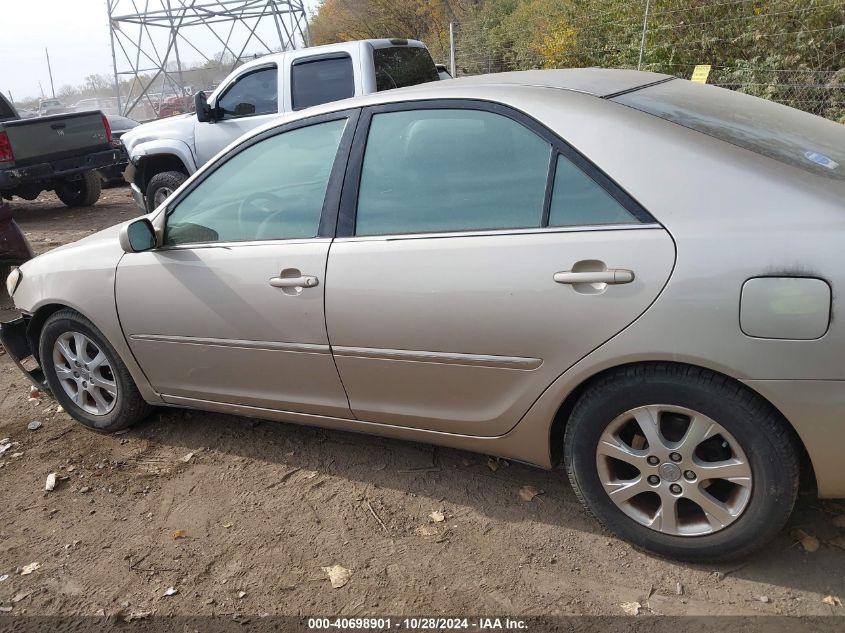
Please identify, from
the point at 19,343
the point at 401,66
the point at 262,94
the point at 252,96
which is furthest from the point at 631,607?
the point at 252,96

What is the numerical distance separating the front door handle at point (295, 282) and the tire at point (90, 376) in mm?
1268

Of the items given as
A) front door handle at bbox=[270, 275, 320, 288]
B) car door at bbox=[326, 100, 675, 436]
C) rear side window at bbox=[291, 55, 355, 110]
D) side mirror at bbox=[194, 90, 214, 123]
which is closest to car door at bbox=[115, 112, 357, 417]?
front door handle at bbox=[270, 275, 320, 288]

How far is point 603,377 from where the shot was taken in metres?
2.59

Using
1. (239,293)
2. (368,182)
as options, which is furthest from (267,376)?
(368,182)

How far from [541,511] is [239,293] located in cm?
159

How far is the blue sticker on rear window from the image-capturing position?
2.50 metres

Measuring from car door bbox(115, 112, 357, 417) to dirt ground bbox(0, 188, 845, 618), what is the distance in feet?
1.32

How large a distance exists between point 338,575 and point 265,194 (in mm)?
1689

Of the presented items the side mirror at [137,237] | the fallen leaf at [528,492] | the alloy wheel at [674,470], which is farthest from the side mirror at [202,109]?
the alloy wheel at [674,470]

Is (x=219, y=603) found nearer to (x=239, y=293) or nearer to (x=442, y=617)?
(x=442, y=617)

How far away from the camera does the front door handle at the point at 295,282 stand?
120 inches

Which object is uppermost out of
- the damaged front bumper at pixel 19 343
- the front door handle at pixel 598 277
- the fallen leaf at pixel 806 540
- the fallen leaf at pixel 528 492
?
the front door handle at pixel 598 277

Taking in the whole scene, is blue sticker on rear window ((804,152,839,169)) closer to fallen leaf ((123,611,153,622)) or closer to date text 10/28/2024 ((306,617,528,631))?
date text 10/28/2024 ((306,617,528,631))

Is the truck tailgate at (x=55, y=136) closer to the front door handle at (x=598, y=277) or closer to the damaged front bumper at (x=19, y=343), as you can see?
the damaged front bumper at (x=19, y=343)
